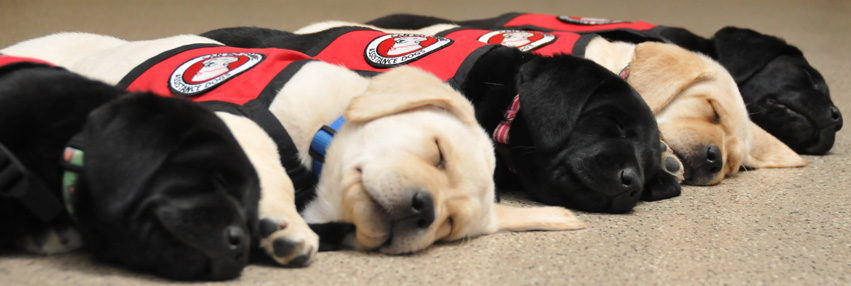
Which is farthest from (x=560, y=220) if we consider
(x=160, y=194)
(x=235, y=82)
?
(x=160, y=194)

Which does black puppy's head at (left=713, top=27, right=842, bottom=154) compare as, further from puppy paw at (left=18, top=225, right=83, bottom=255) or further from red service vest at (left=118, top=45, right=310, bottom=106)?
puppy paw at (left=18, top=225, right=83, bottom=255)

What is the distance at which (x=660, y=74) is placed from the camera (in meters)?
2.67

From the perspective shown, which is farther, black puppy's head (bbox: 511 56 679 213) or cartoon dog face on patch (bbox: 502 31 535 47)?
cartoon dog face on patch (bbox: 502 31 535 47)

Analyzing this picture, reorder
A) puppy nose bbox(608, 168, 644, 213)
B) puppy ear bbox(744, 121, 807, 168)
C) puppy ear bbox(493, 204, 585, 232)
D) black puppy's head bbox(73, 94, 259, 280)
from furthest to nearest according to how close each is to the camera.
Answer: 1. puppy ear bbox(744, 121, 807, 168)
2. puppy nose bbox(608, 168, 644, 213)
3. puppy ear bbox(493, 204, 585, 232)
4. black puppy's head bbox(73, 94, 259, 280)

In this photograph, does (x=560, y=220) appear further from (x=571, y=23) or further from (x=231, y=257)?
(x=571, y=23)

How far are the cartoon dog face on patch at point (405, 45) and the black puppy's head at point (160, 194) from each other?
1.17m

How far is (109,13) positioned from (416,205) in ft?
13.7

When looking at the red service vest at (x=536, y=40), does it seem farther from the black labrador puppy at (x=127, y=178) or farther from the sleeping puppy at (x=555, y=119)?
the black labrador puppy at (x=127, y=178)

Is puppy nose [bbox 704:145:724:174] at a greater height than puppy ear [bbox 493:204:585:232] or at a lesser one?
lesser

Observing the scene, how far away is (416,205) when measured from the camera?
63.1 inches

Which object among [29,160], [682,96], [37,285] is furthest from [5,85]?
[682,96]

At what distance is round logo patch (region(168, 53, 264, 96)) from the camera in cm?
194

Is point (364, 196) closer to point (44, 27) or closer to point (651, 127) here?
point (651, 127)

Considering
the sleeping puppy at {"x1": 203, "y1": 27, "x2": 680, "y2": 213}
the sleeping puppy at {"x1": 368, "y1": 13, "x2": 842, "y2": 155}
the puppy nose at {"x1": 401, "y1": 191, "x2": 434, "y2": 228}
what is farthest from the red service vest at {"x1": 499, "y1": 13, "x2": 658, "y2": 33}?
the puppy nose at {"x1": 401, "y1": 191, "x2": 434, "y2": 228}
